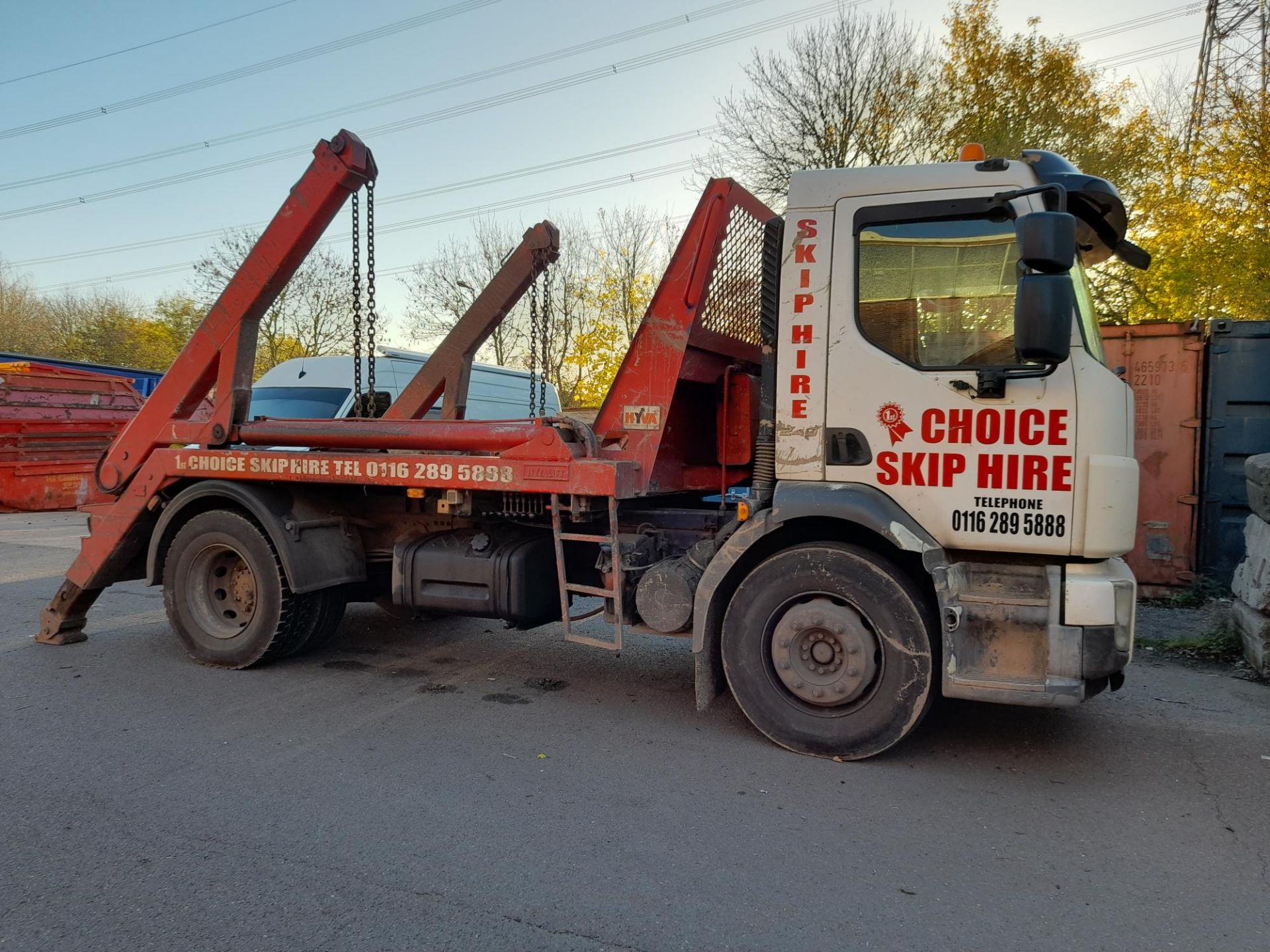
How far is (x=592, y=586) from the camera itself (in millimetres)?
5234

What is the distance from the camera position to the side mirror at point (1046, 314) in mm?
3473

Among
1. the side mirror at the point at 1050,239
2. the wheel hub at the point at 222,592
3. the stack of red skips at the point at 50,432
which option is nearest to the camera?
the side mirror at the point at 1050,239

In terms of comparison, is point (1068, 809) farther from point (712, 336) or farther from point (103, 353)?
point (103, 353)

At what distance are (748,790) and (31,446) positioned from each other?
56.4ft

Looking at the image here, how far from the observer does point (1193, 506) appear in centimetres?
790

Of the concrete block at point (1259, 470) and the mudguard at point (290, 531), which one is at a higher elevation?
the concrete block at point (1259, 470)

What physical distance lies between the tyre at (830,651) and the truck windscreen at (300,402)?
702 cm

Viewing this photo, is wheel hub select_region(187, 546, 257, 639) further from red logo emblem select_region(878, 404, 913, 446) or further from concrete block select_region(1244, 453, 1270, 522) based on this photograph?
concrete block select_region(1244, 453, 1270, 522)

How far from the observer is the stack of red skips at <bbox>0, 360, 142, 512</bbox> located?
15766 millimetres

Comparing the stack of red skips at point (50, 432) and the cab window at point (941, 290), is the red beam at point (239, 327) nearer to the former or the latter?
the cab window at point (941, 290)

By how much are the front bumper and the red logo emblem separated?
0.66 m

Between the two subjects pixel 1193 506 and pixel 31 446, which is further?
pixel 31 446

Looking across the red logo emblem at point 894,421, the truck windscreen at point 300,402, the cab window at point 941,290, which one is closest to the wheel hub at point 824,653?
the red logo emblem at point 894,421

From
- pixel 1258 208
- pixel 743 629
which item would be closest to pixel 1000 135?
pixel 1258 208
